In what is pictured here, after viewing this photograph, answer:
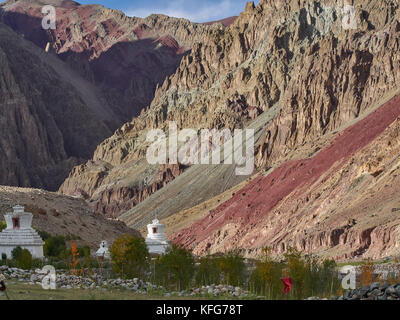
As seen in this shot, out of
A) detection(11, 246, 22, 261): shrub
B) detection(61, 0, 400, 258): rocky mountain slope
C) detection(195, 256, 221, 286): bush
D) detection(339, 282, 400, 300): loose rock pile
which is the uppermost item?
detection(61, 0, 400, 258): rocky mountain slope

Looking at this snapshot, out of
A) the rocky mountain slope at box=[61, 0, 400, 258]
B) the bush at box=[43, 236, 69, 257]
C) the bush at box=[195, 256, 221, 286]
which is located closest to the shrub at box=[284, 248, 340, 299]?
the bush at box=[195, 256, 221, 286]

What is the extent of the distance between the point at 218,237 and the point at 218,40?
101 metres

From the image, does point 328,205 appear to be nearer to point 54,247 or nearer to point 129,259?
point 54,247

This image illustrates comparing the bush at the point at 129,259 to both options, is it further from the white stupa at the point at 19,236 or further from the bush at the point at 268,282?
the white stupa at the point at 19,236

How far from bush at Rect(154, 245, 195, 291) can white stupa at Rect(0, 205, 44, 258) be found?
335 inches

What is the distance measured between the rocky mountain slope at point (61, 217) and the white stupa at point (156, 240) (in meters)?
5.42

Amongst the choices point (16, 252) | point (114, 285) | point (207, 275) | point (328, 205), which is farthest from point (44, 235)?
point (328, 205)

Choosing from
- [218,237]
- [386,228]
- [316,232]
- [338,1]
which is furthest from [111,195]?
[386,228]

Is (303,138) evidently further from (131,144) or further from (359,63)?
(131,144)

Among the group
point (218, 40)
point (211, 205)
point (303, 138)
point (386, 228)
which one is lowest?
point (386, 228)

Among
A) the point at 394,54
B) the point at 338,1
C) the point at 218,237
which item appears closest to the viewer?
the point at 218,237

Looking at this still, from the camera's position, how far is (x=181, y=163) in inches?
6093

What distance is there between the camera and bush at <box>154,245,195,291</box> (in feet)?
105

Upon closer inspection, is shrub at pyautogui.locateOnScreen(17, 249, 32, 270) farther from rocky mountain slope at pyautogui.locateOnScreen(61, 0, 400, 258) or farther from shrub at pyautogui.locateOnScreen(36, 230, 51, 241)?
rocky mountain slope at pyautogui.locateOnScreen(61, 0, 400, 258)
